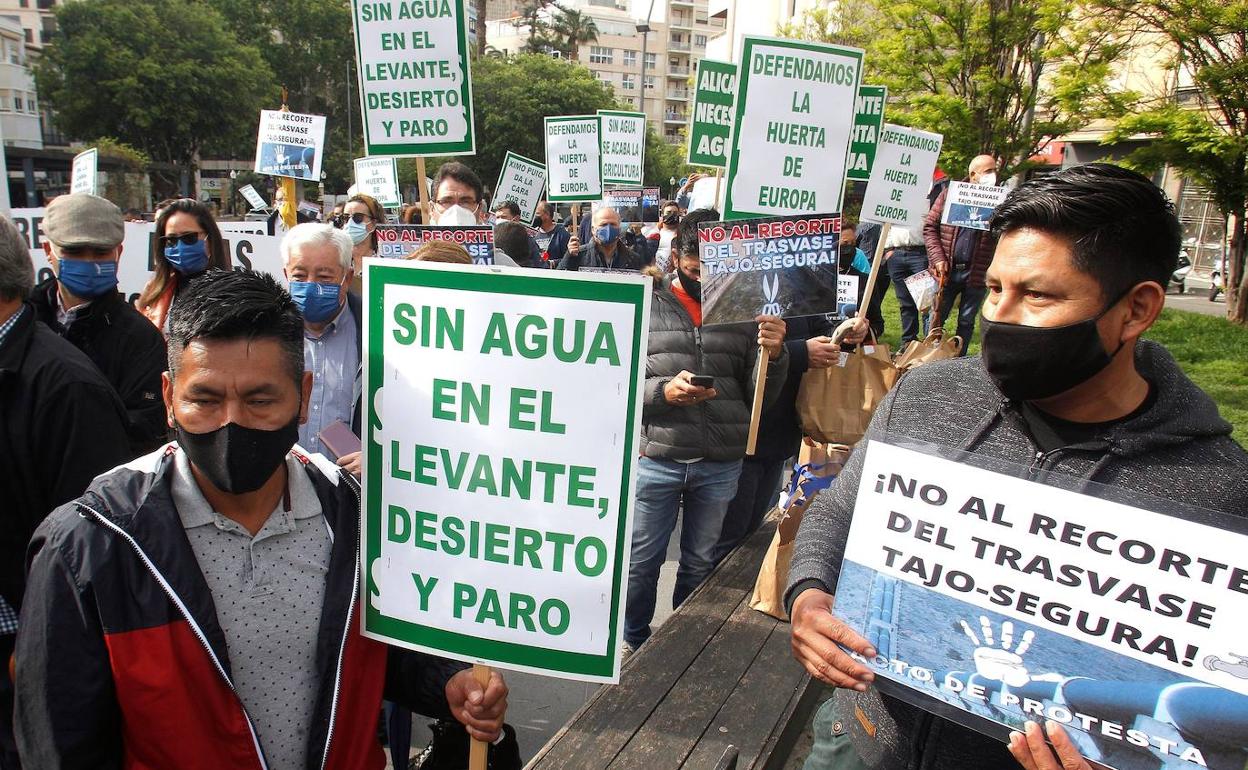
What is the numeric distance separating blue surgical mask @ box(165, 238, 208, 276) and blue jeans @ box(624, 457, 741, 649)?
2514 mm

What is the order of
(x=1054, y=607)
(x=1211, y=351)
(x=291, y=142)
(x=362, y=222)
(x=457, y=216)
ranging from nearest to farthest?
(x=1054, y=607) → (x=457, y=216) → (x=362, y=222) → (x=291, y=142) → (x=1211, y=351)

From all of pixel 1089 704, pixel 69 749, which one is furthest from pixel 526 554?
pixel 1089 704

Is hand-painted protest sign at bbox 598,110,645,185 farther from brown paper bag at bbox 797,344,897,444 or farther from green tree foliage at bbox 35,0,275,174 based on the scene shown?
green tree foliage at bbox 35,0,275,174

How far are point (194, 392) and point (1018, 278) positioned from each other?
1.69 m

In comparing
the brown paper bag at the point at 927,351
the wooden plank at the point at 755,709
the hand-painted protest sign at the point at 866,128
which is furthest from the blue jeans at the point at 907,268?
the wooden plank at the point at 755,709

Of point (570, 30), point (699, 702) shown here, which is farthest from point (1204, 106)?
point (570, 30)

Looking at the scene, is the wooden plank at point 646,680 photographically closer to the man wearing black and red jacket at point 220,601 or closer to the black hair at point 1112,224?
the man wearing black and red jacket at point 220,601

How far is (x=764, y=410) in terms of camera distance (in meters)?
4.25

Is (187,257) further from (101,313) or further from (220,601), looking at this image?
(220,601)

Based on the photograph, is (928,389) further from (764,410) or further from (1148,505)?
(764,410)

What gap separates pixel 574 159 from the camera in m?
8.80

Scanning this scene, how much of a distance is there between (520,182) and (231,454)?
8664 millimetres

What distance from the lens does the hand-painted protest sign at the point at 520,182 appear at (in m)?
9.88

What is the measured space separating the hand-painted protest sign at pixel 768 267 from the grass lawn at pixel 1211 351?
4.90 metres
